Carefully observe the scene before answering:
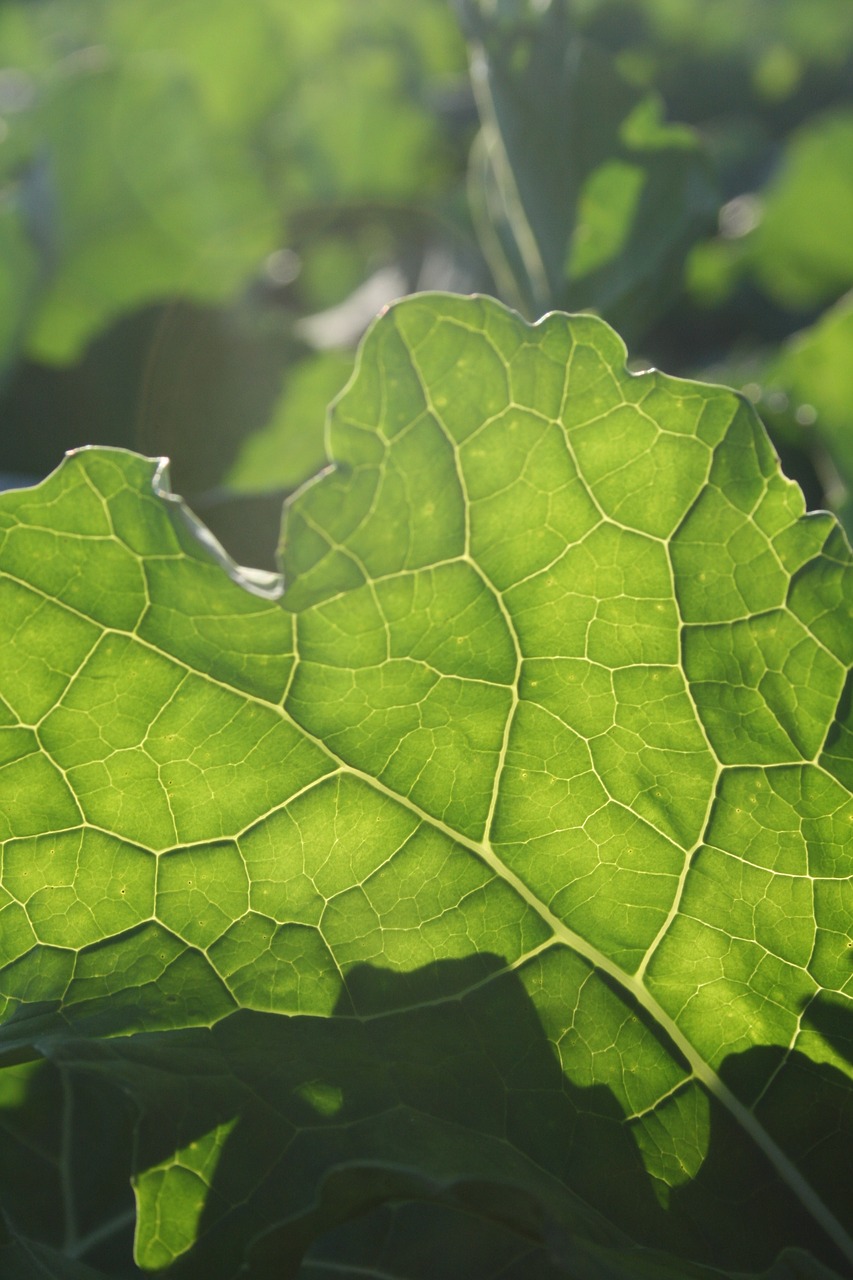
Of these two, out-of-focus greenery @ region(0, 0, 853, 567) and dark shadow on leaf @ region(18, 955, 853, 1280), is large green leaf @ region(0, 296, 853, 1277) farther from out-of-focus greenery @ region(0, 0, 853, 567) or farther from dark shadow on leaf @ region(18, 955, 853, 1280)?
out-of-focus greenery @ region(0, 0, 853, 567)

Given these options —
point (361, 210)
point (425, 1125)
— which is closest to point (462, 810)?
point (425, 1125)

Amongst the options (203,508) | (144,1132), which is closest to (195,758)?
(144,1132)

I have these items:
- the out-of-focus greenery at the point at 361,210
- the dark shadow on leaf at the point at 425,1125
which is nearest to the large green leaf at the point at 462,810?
the dark shadow on leaf at the point at 425,1125

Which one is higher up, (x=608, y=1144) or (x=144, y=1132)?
(x=144, y=1132)

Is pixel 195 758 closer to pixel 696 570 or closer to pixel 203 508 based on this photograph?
pixel 696 570

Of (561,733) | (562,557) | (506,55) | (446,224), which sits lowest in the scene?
(446,224)

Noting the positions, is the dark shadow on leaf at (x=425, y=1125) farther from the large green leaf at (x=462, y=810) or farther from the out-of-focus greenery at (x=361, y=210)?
the out-of-focus greenery at (x=361, y=210)
